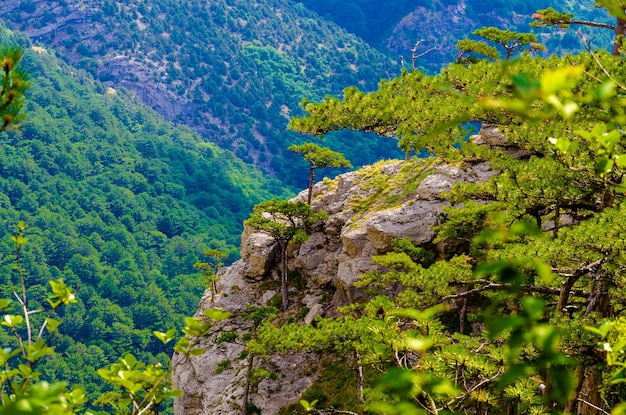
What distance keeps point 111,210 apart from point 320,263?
83290 mm

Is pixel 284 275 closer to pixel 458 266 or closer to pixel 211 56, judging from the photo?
pixel 458 266

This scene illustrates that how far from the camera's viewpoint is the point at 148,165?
106438 mm

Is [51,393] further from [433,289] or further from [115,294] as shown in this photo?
[115,294]

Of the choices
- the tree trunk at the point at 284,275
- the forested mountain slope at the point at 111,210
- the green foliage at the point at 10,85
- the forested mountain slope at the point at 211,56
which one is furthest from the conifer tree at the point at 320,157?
the forested mountain slope at the point at 211,56

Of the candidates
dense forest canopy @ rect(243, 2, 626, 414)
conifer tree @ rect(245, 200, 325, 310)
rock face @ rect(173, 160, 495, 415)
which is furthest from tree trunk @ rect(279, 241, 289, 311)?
dense forest canopy @ rect(243, 2, 626, 414)

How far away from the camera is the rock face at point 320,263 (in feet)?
56.3

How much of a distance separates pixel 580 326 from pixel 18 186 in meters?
101

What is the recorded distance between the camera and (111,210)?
9775 centimetres

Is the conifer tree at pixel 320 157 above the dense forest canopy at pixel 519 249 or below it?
below

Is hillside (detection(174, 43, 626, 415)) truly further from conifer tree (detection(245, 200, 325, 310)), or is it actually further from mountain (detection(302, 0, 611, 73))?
mountain (detection(302, 0, 611, 73))

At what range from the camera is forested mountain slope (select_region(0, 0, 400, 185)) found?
15000 centimetres

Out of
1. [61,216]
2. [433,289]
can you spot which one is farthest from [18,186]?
[433,289]

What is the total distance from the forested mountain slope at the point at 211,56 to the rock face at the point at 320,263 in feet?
392

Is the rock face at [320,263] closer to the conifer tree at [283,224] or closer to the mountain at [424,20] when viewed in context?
the conifer tree at [283,224]
